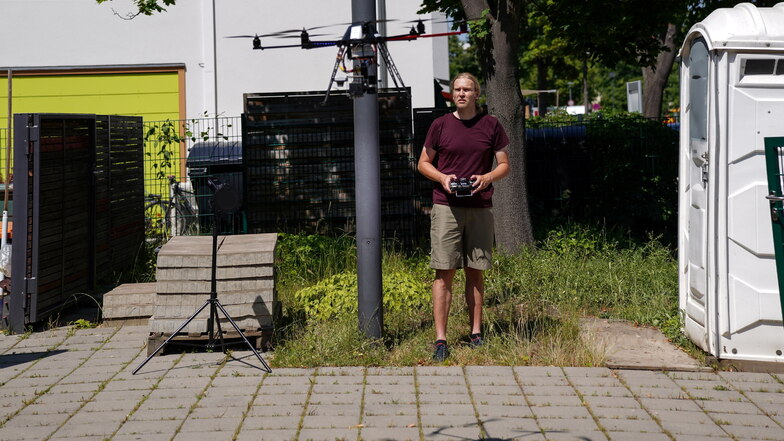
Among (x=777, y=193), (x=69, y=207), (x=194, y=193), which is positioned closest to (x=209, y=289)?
(x=69, y=207)

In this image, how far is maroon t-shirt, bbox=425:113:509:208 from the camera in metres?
6.61

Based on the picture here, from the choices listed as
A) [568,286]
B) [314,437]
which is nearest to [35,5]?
[568,286]

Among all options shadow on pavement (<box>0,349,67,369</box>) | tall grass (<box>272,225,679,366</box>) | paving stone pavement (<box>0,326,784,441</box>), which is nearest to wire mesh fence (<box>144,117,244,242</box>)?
tall grass (<box>272,225,679,366</box>)

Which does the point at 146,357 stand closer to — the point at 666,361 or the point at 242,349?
the point at 242,349

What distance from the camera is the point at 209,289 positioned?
6988mm

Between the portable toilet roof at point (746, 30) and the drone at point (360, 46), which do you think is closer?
the portable toilet roof at point (746, 30)

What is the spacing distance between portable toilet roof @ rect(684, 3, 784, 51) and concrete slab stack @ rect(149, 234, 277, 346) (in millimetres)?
3660

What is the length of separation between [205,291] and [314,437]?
7.48 ft

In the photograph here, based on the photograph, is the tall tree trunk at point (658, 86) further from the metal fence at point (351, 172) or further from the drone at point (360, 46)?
the drone at point (360, 46)

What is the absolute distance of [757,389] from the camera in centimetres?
594

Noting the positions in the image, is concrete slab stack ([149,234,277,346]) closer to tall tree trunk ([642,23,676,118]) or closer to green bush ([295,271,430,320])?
green bush ([295,271,430,320])

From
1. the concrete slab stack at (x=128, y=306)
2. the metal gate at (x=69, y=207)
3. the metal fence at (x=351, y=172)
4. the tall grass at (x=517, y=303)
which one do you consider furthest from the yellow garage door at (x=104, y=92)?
the concrete slab stack at (x=128, y=306)

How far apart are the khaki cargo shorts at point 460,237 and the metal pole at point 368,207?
1.51 ft

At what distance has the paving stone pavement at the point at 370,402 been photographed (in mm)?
5145
